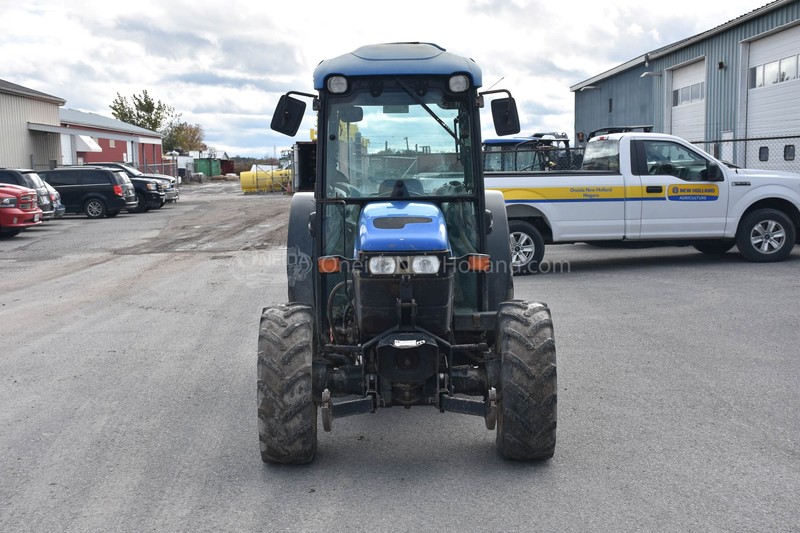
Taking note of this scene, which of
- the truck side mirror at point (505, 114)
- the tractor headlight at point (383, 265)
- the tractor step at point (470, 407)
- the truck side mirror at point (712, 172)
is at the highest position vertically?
the truck side mirror at point (505, 114)

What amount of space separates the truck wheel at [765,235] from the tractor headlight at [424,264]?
1057 centimetres

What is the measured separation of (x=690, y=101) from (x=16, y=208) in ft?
66.7

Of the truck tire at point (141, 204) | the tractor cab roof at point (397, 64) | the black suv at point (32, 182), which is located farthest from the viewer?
the truck tire at point (141, 204)

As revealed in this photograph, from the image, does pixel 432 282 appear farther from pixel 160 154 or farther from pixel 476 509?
pixel 160 154

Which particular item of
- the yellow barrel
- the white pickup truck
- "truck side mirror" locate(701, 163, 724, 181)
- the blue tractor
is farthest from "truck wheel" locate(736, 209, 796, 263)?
the yellow barrel

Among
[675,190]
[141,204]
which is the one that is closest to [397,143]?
[675,190]

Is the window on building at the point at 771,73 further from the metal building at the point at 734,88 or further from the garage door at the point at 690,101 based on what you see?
the garage door at the point at 690,101

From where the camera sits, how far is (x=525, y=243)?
1367 centimetres

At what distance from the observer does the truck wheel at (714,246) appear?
15.0m

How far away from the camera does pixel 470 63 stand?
575 cm

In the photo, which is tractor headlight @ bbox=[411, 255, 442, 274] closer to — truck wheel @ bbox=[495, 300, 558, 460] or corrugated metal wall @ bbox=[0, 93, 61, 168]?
truck wheel @ bbox=[495, 300, 558, 460]

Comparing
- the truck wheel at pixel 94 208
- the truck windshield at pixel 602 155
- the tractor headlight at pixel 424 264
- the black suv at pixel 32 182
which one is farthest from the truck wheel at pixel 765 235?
the truck wheel at pixel 94 208

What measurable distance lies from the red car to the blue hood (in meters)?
18.5

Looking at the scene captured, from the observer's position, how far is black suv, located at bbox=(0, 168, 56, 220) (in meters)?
23.3
